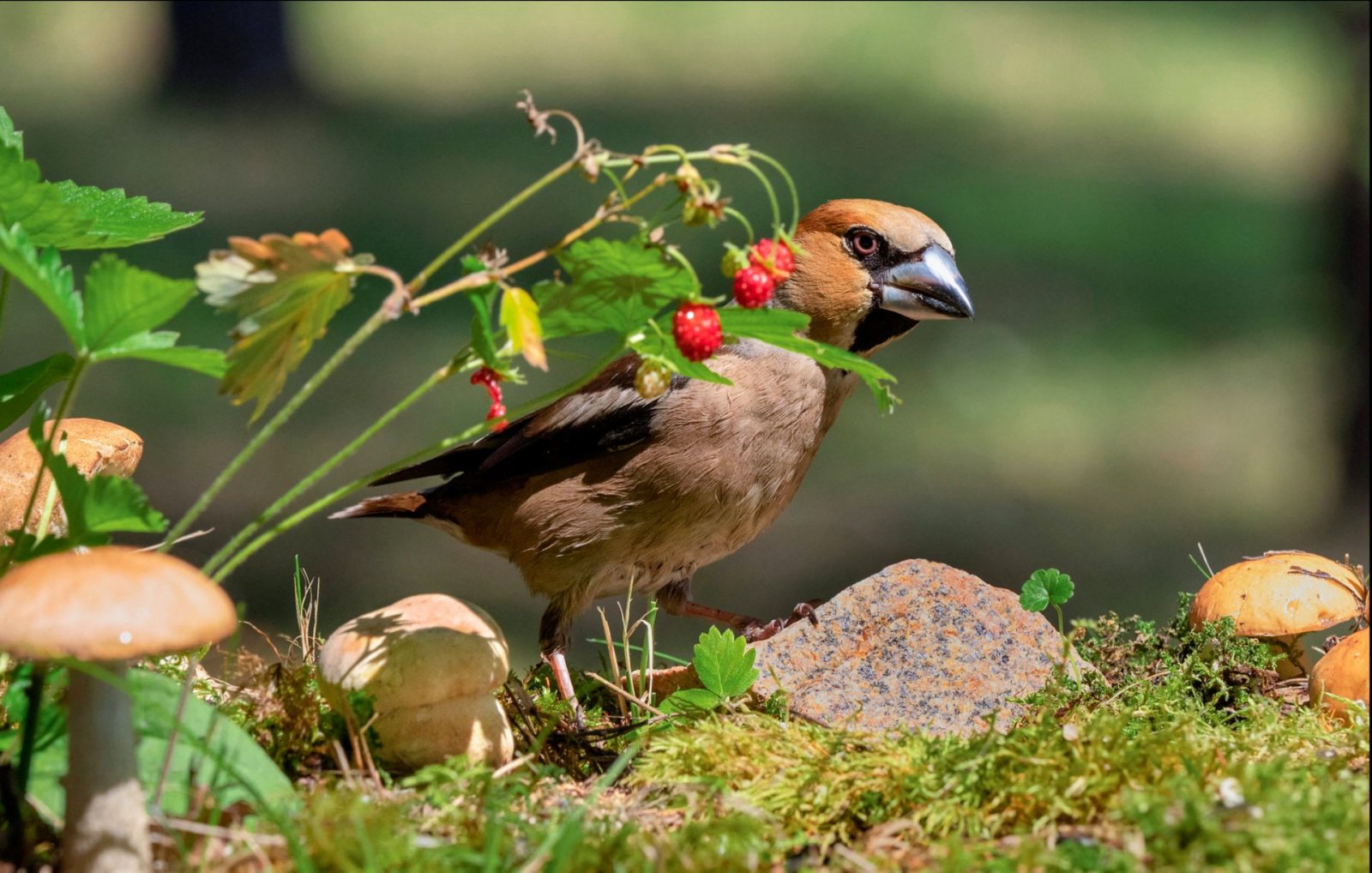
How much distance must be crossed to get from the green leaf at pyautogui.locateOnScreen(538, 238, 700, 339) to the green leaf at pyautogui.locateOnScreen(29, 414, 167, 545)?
2.57ft

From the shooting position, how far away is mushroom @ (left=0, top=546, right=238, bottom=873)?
203 cm

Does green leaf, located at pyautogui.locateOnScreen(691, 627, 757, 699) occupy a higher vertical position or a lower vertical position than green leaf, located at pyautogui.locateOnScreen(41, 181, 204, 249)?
lower

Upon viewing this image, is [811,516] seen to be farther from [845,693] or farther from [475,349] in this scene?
[475,349]

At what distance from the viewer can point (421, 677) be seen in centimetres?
292

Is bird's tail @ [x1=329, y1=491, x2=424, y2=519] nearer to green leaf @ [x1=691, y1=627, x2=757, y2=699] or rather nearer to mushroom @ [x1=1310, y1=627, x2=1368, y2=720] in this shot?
green leaf @ [x1=691, y1=627, x2=757, y2=699]

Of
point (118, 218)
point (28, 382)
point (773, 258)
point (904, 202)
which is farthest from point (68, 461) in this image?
point (904, 202)

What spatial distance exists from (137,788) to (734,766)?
1.19m

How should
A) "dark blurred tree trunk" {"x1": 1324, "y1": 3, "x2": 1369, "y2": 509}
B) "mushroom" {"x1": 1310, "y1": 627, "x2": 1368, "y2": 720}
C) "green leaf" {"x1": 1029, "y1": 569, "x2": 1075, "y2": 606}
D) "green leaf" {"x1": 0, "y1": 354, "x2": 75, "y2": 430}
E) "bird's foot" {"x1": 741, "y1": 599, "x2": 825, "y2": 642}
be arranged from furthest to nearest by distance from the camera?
1. "dark blurred tree trunk" {"x1": 1324, "y1": 3, "x2": 1369, "y2": 509}
2. "bird's foot" {"x1": 741, "y1": 599, "x2": 825, "y2": 642}
3. "green leaf" {"x1": 1029, "y1": 569, "x2": 1075, "y2": 606}
4. "mushroom" {"x1": 1310, "y1": 627, "x2": 1368, "y2": 720}
5. "green leaf" {"x1": 0, "y1": 354, "x2": 75, "y2": 430}

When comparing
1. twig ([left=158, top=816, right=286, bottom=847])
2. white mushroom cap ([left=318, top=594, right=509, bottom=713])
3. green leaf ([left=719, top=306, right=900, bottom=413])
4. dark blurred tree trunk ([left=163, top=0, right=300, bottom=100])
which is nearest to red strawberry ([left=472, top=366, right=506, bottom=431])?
green leaf ([left=719, top=306, right=900, bottom=413])

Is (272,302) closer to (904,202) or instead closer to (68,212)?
(68,212)

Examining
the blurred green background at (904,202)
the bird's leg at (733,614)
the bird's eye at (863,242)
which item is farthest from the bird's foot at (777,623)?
the blurred green background at (904,202)

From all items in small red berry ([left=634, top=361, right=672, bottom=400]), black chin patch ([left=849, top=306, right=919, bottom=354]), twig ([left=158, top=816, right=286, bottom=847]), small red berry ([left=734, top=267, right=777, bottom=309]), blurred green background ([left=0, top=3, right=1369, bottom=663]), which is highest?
small red berry ([left=734, top=267, right=777, bottom=309])

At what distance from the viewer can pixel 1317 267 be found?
42.9ft

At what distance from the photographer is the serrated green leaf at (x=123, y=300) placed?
239cm
